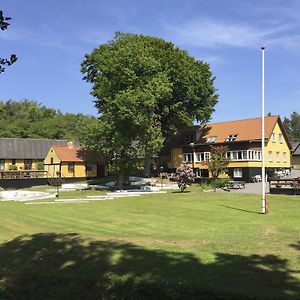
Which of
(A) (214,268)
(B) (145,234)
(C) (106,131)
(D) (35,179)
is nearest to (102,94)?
(C) (106,131)

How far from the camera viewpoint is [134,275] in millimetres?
9797

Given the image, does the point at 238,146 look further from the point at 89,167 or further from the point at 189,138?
the point at 89,167

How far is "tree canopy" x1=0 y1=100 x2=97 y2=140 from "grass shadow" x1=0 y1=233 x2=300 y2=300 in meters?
76.0

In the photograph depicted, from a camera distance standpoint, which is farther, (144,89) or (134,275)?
(144,89)

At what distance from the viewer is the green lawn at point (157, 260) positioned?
29.6 feet

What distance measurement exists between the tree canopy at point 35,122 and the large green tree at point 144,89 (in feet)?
101

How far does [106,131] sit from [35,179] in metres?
16.3

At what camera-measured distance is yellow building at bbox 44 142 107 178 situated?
64.2 m

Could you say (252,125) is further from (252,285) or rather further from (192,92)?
(252,285)

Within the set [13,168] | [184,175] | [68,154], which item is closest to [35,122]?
[13,168]

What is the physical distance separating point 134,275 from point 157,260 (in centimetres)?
149

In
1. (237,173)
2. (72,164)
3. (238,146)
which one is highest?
(238,146)

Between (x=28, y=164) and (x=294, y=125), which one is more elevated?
(x=294, y=125)

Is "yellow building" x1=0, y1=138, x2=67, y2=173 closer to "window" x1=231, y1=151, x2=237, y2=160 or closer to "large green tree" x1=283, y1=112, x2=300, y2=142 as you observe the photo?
"window" x1=231, y1=151, x2=237, y2=160
